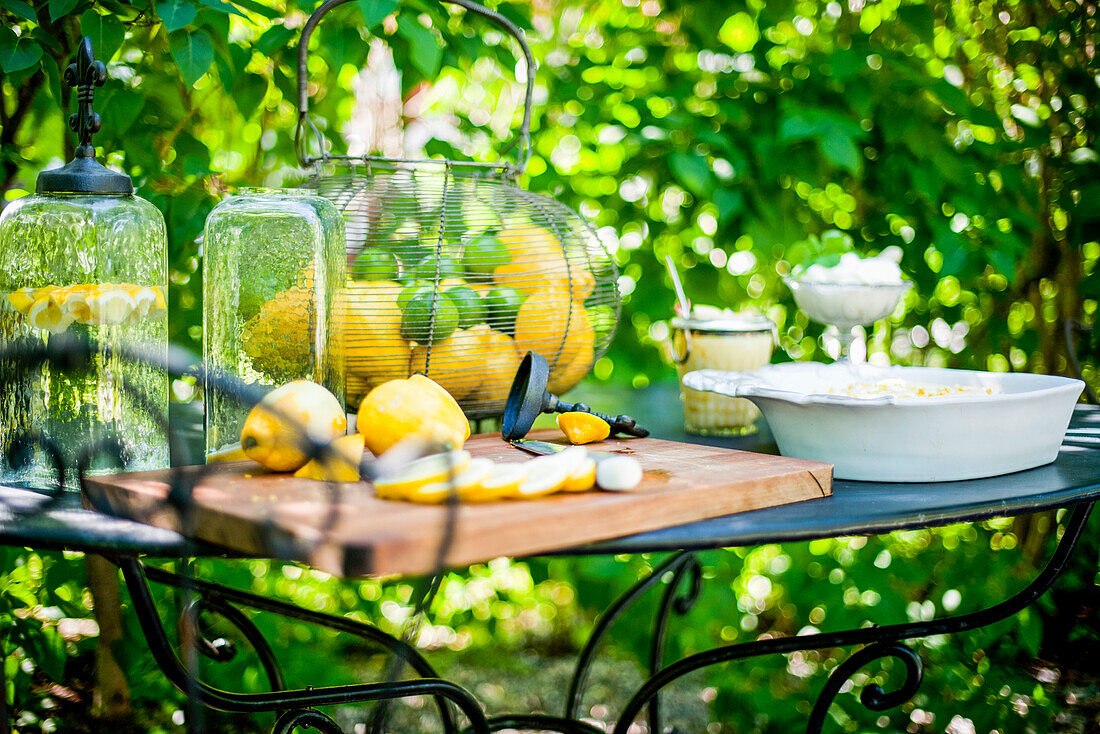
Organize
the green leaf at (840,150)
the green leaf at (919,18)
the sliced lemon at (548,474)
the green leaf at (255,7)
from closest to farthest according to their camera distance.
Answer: the sliced lemon at (548,474), the green leaf at (255,7), the green leaf at (840,150), the green leaf at (919,18)

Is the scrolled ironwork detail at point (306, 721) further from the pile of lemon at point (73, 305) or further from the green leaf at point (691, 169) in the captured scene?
the green leaf at point (691, 169)

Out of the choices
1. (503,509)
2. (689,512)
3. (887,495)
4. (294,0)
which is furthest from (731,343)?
(294,0)

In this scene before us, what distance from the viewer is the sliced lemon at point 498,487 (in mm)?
630

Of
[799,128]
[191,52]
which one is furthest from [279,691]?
[799,128]

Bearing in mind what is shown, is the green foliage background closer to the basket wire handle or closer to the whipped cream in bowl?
the basket wire handle

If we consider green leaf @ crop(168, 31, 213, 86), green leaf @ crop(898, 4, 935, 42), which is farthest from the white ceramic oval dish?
green leaf @ crop(898, 4, 935, 42)

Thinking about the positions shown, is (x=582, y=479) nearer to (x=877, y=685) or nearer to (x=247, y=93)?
(x=877, y=685)

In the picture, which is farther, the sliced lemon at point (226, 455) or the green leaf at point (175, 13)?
the green leaf at point (175, 13)

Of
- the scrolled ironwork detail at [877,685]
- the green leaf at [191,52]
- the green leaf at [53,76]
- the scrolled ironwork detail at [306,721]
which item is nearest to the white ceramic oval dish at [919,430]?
the scrolled ironwork detail at [877,685]

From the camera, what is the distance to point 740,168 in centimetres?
160

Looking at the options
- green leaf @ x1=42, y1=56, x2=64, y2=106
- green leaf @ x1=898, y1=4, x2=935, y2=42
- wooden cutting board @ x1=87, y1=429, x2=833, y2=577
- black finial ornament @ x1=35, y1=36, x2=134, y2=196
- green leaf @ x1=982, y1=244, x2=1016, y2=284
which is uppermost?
green leaf @ x1=898, y1=4, x2=935, y2=42

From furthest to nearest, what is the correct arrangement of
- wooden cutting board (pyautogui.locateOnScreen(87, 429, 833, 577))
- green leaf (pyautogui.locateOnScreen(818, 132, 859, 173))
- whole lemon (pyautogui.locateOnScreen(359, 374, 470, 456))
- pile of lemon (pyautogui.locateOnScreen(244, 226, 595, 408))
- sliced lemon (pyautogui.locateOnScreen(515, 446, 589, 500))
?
green leaf (pyautogui.locateOnScreen(818, 132, 859, 173)) < pile of lemon (pyautogui.locateOnScreen(244, 226, 595, 408)) < whole lemon (pyautogui.locateOnScreen(359, 374, 470, 456)) < sliced lemon (pyautogui.locateOnScreen(515, 446, 589, 500)) < wooden cutting board (pyautogui.locateOnScreen(87, 429, 833, 577))

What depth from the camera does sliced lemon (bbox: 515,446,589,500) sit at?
2.13 feet

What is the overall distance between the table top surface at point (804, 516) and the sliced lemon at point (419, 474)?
99 mm
